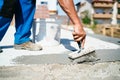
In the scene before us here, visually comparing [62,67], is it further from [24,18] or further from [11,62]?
[24,18]

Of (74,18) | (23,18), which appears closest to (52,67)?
(74,18)

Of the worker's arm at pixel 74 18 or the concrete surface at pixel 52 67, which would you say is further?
the worker's arm at pixel 74 18

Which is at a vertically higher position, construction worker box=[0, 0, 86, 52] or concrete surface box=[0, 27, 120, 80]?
construction worker box=[0, 0, 86, 52]

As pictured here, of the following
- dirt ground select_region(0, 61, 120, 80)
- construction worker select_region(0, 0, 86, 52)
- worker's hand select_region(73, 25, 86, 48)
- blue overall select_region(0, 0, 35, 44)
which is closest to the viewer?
dirt ground select_region(0, 61, 120, 80)

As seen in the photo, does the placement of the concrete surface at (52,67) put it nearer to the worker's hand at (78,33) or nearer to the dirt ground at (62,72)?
the dirt ground at (62,72)

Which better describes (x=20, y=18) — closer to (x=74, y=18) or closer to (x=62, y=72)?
(x=74, y=18)

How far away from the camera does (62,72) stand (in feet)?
8.93

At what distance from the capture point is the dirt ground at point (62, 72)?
2578 mm

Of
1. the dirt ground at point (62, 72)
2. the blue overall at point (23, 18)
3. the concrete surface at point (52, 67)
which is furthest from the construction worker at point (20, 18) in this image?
the dirt ground at point (62, 72)

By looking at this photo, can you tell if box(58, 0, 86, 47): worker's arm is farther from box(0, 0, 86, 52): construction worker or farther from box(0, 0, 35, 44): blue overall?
box(0, 0, 35, 44): blue overall

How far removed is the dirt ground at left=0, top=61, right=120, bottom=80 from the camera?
2.58 m

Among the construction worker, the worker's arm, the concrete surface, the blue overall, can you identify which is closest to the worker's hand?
the worker's arm

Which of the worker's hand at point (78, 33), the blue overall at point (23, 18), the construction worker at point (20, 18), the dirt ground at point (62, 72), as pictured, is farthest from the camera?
the blue overall at point (23, 18)

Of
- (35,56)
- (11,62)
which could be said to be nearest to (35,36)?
(35,56)
